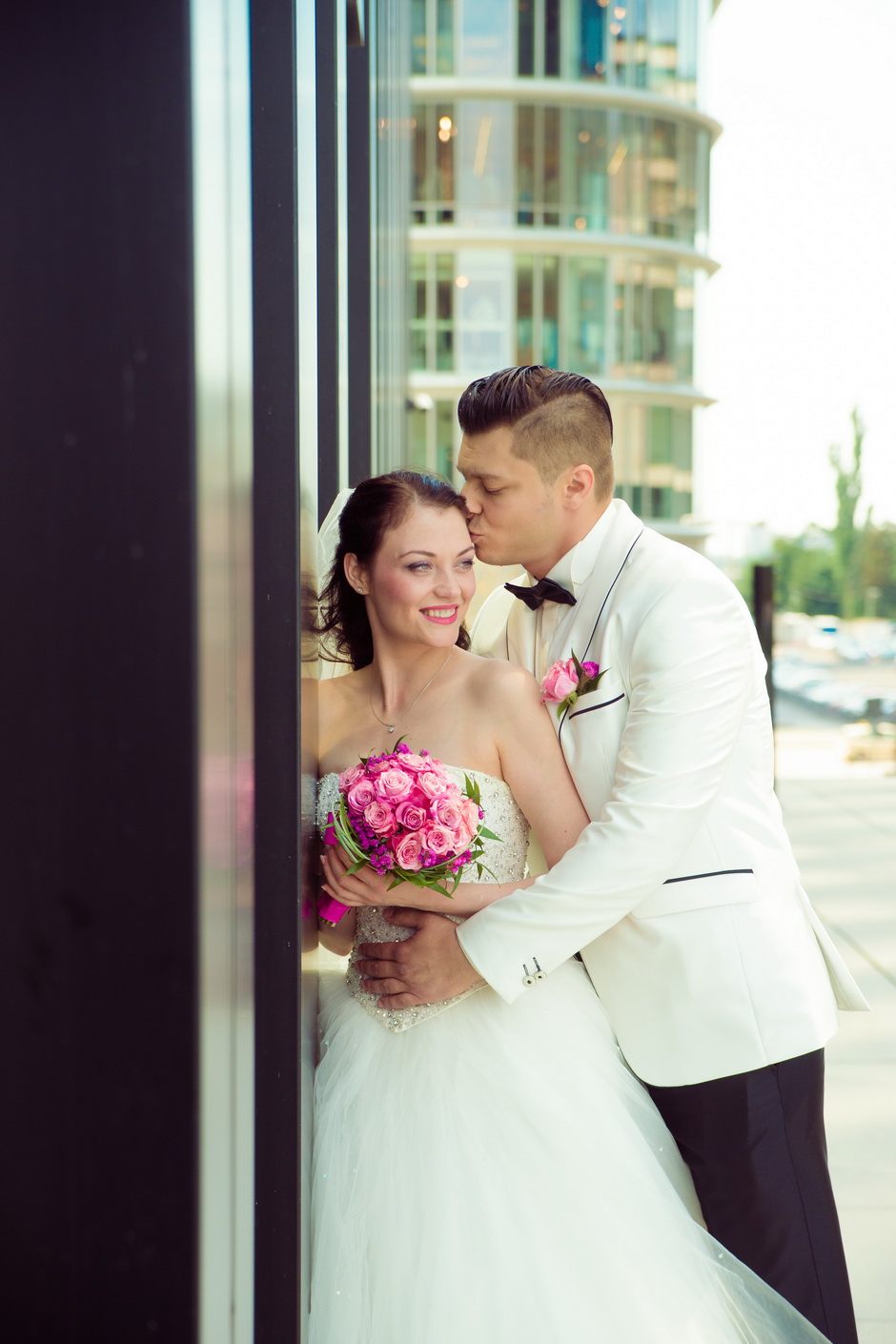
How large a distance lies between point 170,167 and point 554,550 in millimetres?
1953

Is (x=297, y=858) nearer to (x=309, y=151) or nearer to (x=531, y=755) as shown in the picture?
(x=531, y=755)

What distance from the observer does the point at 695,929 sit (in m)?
2.49

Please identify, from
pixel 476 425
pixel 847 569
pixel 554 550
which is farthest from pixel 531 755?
pixel 847 569

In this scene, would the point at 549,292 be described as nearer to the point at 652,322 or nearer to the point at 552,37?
the point at 652,322

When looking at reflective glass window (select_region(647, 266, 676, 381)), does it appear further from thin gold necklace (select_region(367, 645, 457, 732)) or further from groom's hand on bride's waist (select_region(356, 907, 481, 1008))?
groom's hand on bride's waist (select_region(356, 907, 481, 1008))

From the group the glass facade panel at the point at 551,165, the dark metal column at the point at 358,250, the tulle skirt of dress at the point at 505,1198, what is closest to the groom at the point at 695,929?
the tulle skirt of dress at the point at 505,1198

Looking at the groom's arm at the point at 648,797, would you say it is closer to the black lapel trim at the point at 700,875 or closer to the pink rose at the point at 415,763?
the black lapel trim at the point at 700,875

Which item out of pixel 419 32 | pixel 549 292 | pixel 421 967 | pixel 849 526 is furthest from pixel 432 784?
pixel 849 526

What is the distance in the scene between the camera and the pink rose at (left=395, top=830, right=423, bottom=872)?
A: 2.15m

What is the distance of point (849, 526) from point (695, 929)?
56962mm

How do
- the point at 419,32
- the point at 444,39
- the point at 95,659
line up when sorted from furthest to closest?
1. the point at 444,39
2. the point at 419,32
3. the point at 95,659

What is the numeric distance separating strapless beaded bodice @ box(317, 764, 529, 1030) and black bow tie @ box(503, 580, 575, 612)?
1.62ft

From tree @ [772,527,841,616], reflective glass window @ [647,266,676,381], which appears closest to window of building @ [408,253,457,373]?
reflective glass window @ [647,266,676,381]


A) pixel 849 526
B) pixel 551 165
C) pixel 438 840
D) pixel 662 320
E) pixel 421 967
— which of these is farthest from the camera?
pixel 849 526
